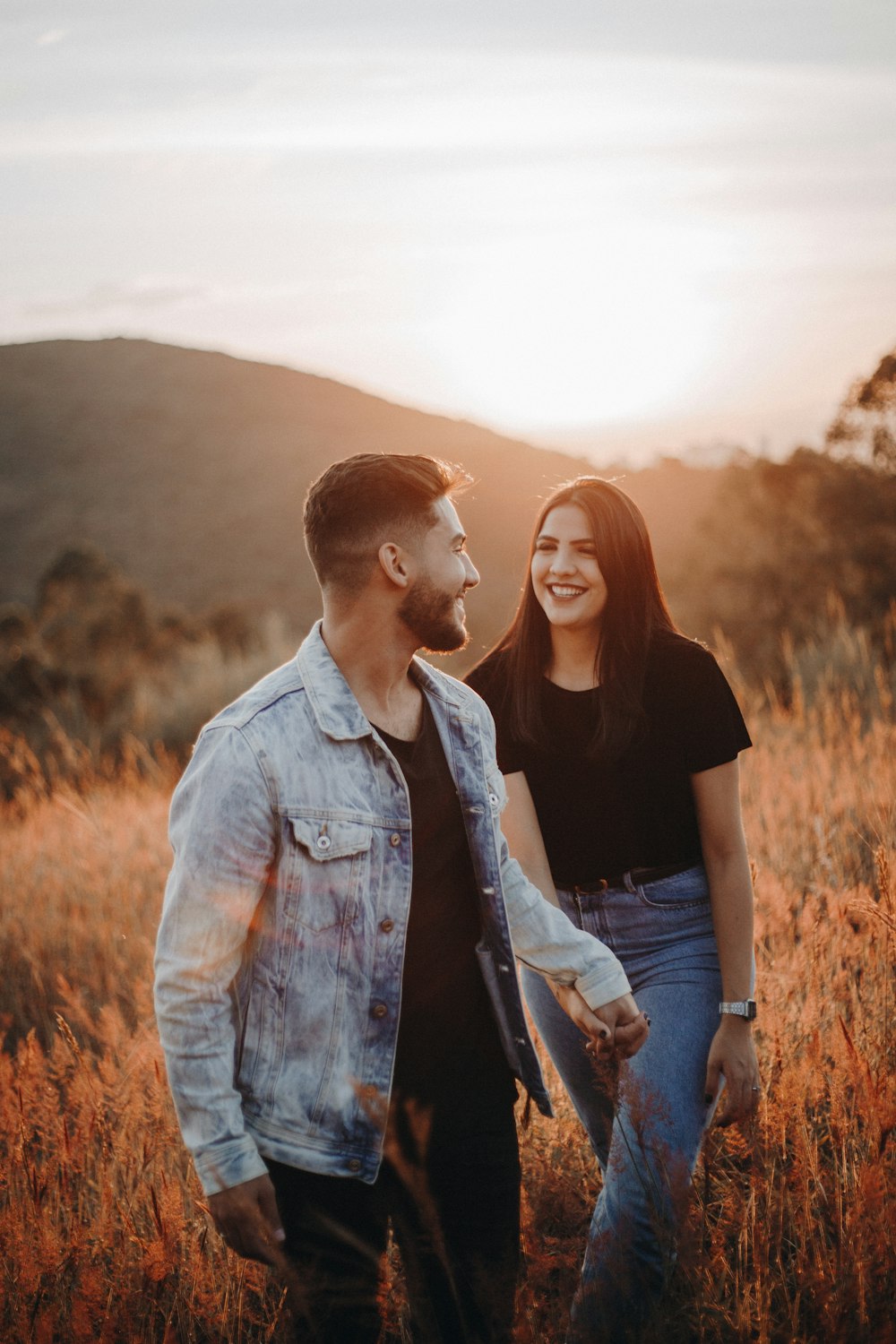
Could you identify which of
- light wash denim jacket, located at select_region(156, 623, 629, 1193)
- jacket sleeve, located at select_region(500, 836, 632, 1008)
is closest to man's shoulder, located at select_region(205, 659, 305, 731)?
light wash denim jacket, located at select_region(156, 623, 629, 1193)

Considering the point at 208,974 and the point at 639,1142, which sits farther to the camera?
the point at 639,1142

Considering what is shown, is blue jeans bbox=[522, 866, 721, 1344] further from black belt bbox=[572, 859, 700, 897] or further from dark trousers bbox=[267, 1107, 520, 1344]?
dark trousers bbox=[267, 1107, 520, 1344]

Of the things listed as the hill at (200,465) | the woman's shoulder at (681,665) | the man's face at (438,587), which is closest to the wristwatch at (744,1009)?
the woman's shoulder at (681,665)

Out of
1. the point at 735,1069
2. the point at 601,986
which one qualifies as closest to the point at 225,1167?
the point at 601,986

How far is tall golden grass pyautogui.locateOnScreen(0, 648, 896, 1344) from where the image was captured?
195cm

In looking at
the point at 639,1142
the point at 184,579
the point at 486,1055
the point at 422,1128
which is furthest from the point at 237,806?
the point at 184,579

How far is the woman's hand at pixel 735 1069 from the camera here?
2.48 metres

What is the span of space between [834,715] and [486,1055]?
222 inches

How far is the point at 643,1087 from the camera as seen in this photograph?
2.38 m

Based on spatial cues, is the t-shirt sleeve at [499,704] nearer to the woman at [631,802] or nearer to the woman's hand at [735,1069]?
the woman at [631,802]

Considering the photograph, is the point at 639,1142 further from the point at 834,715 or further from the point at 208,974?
the point at 834,715

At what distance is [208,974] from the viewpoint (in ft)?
5.61

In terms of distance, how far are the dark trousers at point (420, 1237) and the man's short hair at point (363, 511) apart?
1185mm

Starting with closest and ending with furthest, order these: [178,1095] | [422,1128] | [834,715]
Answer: [178,1095]
[422,1128]
[834,715]
